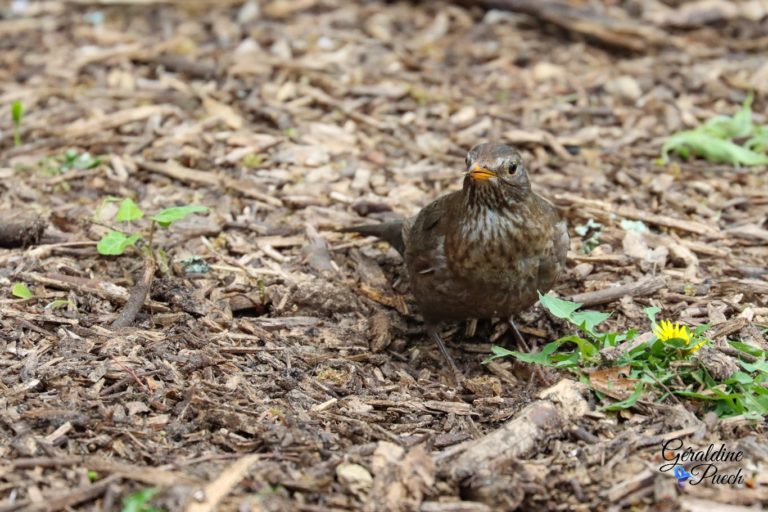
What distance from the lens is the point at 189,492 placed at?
3580 mm

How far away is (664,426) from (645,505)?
634 millimetres

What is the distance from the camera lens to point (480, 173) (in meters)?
5.19

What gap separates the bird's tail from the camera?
611cm

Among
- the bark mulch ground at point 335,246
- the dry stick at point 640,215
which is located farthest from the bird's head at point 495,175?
the dry stick at point 640,215

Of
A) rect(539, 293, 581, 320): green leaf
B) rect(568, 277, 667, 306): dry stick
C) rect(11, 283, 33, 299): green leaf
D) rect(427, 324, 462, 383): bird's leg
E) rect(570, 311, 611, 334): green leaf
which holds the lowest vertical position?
rect(427, 324, 462, 383): bird's leg

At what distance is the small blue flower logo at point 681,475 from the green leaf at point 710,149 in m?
3.80

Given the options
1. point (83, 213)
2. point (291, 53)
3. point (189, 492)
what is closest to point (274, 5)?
point (291, 53)

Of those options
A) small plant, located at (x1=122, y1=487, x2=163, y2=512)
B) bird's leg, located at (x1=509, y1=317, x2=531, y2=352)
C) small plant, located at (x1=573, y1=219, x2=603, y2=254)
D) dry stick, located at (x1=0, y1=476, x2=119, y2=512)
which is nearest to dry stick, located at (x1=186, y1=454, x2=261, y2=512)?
small plant, located at (x1=122, y1=487, x2=163, y2=512)

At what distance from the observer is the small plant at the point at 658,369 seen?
438cm

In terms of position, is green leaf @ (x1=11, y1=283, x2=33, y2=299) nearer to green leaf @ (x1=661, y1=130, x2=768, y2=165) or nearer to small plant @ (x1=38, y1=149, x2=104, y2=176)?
small plant @ (x1=38, y1=149, x2=104, y2=176)

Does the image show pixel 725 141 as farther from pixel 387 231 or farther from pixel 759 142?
pixel 387 231

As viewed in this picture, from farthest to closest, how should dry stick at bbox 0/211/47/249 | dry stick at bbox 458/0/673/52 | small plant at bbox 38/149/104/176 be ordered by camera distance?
dry stick at bbox 458/0/673/52
small plant at bbox 38/149/104/176
dry stick at bbox 0/211/47/249

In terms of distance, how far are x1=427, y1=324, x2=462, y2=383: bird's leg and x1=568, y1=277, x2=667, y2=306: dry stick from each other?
784mm

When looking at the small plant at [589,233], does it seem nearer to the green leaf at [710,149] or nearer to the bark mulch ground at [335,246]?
the bark mulch ground at [335,246]
